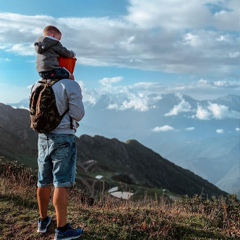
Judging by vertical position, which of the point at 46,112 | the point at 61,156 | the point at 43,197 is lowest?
the point at 43,197

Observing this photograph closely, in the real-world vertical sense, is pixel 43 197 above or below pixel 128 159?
below

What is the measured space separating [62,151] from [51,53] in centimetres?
151

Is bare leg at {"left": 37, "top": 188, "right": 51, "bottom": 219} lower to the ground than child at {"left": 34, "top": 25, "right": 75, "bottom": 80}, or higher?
lower

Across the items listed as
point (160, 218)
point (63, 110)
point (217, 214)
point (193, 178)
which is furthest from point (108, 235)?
point (193, 178)

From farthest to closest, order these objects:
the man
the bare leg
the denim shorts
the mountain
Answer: the mountain < the bare leg < the denim shorts < the man

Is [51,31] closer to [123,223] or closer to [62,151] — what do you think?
[62,151]

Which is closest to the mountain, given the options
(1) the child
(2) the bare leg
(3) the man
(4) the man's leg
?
(2) the bare leg

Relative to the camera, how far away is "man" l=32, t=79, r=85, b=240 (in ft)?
17.2

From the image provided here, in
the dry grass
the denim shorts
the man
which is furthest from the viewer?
the dry grass

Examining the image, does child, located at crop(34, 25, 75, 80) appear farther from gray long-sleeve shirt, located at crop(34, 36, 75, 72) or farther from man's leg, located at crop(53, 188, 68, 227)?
man's leg, located at crop(53, 188, 68, 227)

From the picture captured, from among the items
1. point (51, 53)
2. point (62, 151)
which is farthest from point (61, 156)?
point (51, 53)

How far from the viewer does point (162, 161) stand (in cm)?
15600

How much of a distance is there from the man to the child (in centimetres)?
19

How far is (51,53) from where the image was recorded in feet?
17.7
